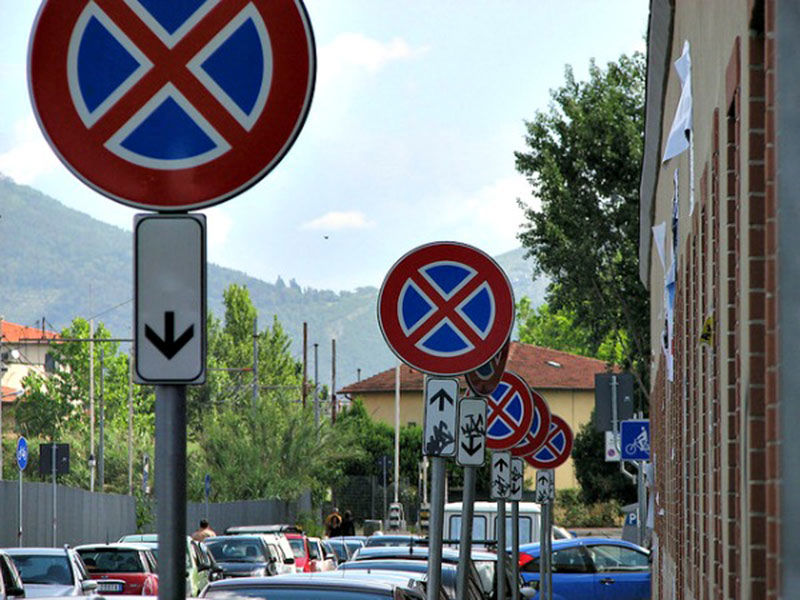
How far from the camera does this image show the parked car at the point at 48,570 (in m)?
23.2

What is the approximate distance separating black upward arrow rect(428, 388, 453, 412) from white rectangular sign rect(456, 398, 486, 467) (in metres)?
1.37

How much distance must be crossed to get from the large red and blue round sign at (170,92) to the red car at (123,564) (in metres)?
22.9

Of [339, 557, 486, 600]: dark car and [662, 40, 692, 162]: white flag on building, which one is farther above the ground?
[662, 40, 692, 162]: white flag on building

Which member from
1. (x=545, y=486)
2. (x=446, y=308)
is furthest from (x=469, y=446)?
(x=545, y=486)

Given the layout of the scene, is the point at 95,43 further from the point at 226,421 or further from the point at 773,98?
the point at 226,421

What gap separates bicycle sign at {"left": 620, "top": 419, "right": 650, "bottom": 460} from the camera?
1156 inches

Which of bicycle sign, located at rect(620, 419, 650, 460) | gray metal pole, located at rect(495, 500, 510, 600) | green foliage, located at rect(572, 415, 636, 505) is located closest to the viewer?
gray metal pole, located at rect(495, 500, 510, 600)

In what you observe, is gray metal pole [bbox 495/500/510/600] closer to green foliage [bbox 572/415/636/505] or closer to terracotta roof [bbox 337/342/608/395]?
green foliage [bbox 572/415/636/505]

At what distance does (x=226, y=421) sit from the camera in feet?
244

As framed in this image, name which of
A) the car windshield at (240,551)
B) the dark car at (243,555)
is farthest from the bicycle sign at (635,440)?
the car windshield at (240,551)

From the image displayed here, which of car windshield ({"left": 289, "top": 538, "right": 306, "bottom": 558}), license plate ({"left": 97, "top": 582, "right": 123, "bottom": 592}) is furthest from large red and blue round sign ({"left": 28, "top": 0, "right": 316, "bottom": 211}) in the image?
car windshield ({"left": 289, "top": 538, "right": 306, "bottom": 558})

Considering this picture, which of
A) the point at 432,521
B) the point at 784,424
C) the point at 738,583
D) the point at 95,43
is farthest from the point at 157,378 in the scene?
the point at 432,521

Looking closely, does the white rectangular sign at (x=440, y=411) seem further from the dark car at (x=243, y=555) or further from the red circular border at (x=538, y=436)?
the dark car at (x=243, y=555)

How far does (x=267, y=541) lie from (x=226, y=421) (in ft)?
129
